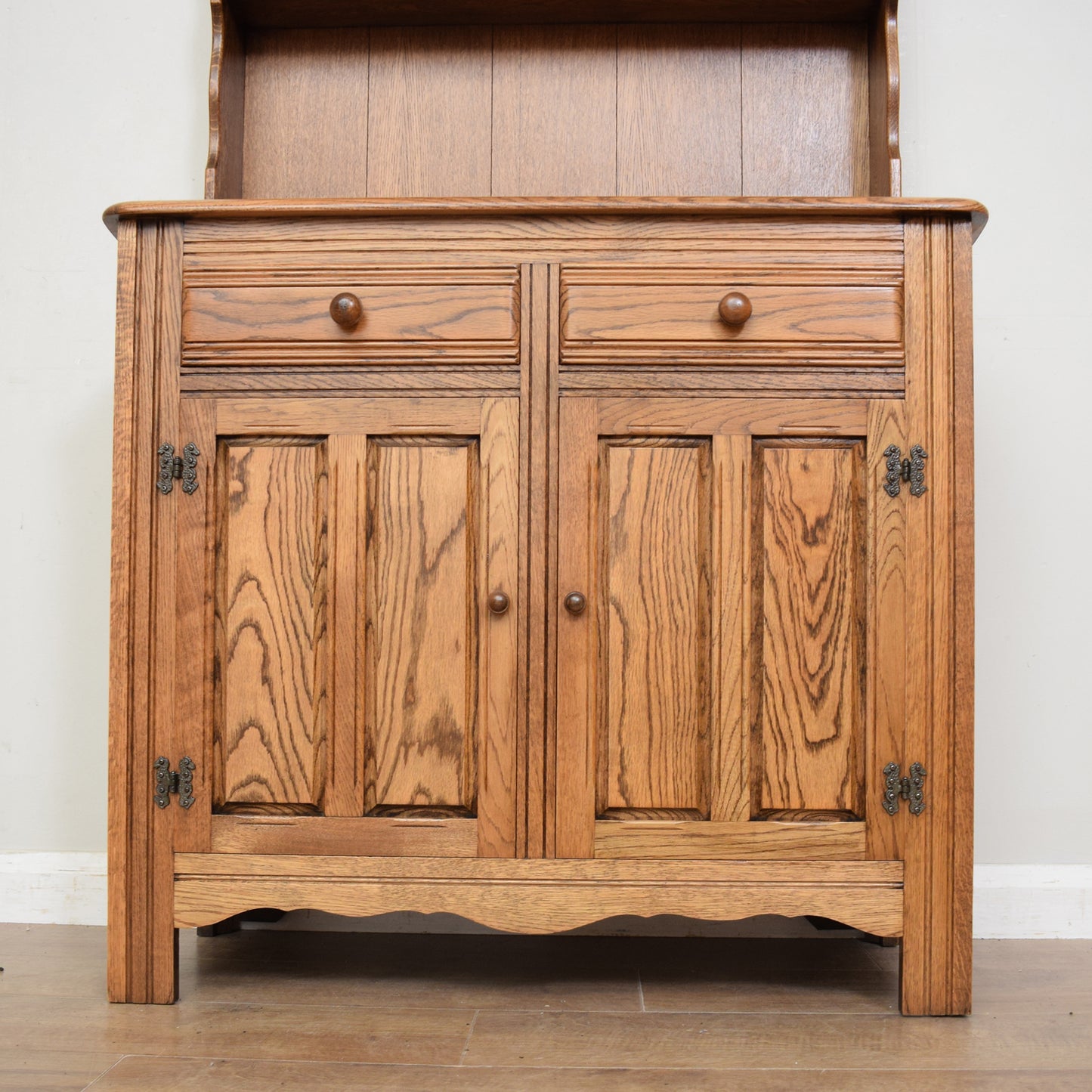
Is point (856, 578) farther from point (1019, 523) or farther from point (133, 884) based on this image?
point (133, 884)

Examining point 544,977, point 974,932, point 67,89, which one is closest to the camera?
point 544,977

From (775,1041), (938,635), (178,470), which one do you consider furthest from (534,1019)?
(178,470)

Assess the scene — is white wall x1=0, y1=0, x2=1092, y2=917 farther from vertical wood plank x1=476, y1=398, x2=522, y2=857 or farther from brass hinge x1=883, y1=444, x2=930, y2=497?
vertical wood plank x1=476, y1=398, x2=522, y2=857

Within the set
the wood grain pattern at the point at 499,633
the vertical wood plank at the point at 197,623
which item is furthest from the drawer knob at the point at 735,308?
the vertical wood plank at the point at 197,623

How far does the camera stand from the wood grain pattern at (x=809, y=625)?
1304 millimetres

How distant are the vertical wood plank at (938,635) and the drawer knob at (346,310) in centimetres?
84

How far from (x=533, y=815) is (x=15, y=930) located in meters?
1.15

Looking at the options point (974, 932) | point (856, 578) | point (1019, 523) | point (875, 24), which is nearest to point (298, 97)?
point (875, 24)

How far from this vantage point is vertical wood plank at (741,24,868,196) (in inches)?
68.0

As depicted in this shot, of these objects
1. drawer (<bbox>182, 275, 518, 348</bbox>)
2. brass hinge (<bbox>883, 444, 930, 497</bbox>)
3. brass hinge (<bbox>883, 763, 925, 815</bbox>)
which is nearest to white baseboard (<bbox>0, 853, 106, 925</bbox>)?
drawer (<bbox>182, 275, 518, 348</bbox>)

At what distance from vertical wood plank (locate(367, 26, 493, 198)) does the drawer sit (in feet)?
1.69

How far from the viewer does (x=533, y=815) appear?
131cm

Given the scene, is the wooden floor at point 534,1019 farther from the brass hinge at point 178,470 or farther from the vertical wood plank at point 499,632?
the brass hinge at point 178,470

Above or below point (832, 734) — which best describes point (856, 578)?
above
